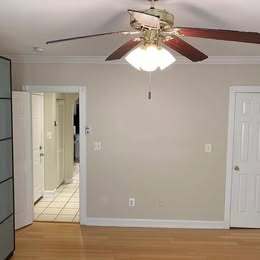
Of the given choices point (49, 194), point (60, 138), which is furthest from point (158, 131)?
point (60, 138)

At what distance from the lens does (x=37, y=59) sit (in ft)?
13.8

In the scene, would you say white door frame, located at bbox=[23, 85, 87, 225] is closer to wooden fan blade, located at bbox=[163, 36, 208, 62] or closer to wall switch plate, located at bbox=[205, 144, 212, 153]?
wall switch plate, located at bbox=[205, 144, 212, 153]

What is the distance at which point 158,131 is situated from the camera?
4.26m

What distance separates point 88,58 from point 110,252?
264 cm

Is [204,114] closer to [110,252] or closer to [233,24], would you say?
[233,24]

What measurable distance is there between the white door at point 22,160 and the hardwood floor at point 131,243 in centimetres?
25

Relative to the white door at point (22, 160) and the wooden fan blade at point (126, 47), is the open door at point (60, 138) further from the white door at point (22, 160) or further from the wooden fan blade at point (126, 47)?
the wooden fan blade at point (126, 47)

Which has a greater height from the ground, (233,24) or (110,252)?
(233,24)

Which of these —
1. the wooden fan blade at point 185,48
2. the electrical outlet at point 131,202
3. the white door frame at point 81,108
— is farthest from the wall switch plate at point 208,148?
the wooden fan blade at point 185,48

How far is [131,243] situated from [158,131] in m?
1.59

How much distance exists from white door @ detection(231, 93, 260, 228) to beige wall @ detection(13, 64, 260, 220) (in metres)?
0.19

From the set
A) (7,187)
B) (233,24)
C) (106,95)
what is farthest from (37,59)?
(233,24)

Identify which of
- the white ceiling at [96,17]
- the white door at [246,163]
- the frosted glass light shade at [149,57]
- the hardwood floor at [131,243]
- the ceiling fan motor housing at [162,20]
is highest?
the white ceiling at [96,17]

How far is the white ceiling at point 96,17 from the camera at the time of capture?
2008 mm
